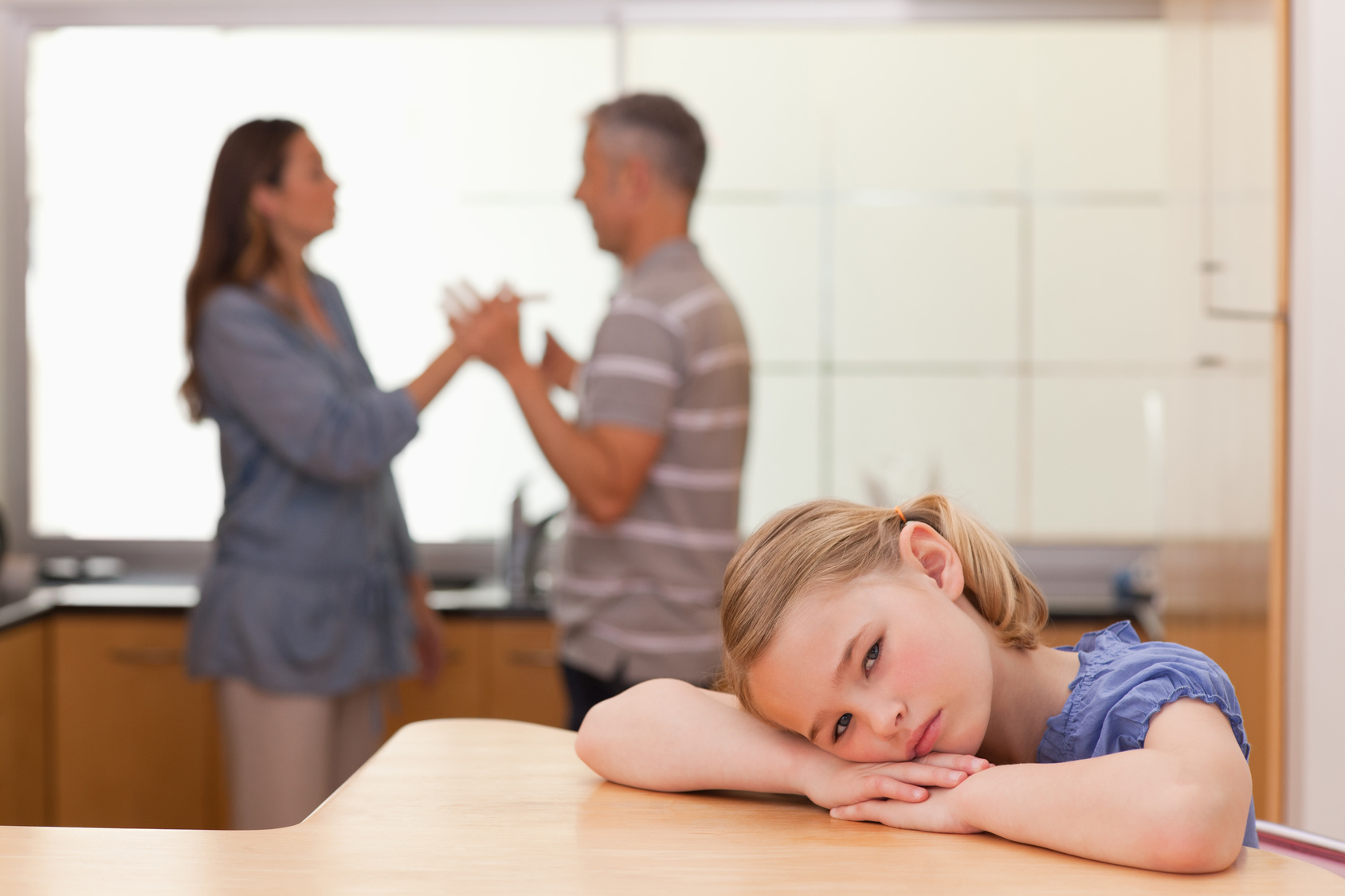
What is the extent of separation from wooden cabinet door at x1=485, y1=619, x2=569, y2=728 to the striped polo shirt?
2.51 feet

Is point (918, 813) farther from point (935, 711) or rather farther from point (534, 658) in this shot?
point (534, 658)

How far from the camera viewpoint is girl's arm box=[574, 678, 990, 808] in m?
0.82

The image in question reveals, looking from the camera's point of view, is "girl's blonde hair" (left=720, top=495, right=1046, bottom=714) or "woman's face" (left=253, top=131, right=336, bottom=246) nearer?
"girl's blonde hair" (left=720, top=495, right=1046, bottom=714)

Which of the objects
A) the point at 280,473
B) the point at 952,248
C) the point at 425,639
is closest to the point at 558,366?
the point at 280,473

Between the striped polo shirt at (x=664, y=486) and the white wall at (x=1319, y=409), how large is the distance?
74 centimetres

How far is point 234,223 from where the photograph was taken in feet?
6.38

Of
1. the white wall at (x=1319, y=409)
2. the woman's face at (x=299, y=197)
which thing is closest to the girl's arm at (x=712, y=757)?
the white wall at (x=1319, y=409)

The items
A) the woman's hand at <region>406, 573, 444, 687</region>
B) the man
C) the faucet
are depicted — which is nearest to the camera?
the man

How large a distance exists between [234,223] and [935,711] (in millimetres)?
1495

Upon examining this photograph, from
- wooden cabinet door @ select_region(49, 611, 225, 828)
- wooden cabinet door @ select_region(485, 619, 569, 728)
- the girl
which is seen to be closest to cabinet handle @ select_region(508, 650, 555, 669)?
wooden cabinet door @ select_region(485, 619, 569, 728)

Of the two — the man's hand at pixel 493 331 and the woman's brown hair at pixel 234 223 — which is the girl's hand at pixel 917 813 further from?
the woman's brown hair at pixel 234 223

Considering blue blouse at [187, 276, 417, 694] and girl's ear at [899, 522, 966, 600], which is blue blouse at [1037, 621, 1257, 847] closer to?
girl's ear at [899, 522, 966, 600]

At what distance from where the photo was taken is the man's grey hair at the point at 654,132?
5.95 ft

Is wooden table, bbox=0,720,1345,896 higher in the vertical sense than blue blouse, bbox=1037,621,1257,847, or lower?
lower
